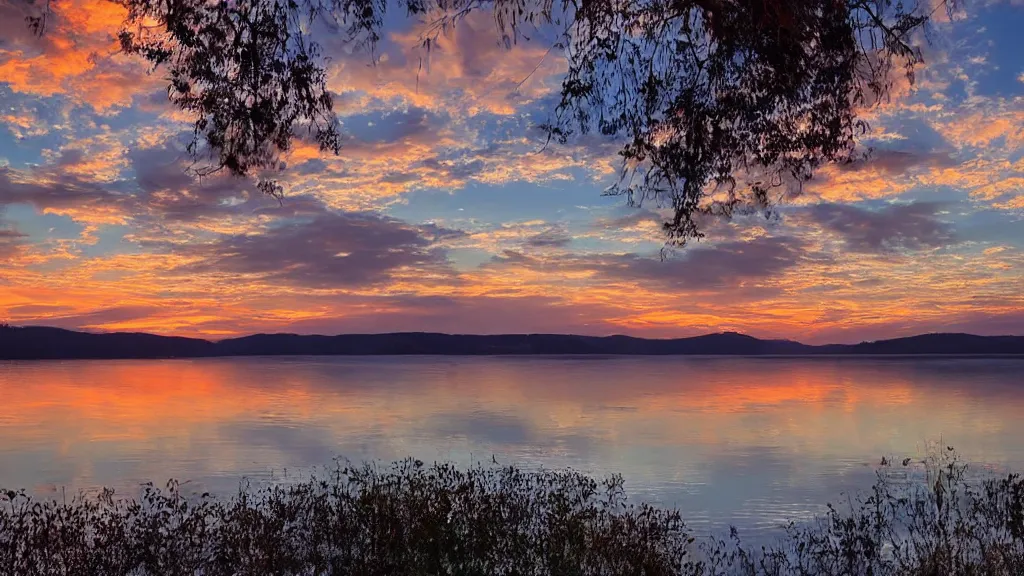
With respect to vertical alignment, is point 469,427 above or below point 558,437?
below

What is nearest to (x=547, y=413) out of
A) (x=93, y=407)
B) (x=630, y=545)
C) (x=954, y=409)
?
(x=954, y=409)

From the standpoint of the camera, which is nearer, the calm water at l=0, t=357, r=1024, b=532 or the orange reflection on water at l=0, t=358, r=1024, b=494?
the calm water at l=0, t=357, r=1024, b=532

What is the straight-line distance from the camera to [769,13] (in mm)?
10086

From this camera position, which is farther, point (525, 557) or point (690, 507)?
point (690, 507)

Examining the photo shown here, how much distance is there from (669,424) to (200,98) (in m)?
33.2

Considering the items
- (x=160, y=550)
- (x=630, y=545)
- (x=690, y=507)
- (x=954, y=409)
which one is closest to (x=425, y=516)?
(x=630, y=545)

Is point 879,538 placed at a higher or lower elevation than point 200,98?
lower

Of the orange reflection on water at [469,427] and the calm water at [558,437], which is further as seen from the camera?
the orange reflection on water at [469,427]

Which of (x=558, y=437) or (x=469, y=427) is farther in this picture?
(x=469, y=427)

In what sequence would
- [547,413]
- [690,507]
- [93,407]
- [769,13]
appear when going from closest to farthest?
1. [769,13]
2. [690,507]
3. [547,413]
4. [93,407]

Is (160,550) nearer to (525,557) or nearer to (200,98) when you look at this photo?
(525,557)

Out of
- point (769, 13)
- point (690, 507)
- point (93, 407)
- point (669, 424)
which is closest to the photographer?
point (769, 13)

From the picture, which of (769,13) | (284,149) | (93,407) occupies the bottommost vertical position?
(93,407)

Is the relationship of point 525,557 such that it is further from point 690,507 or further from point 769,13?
point 690,507
